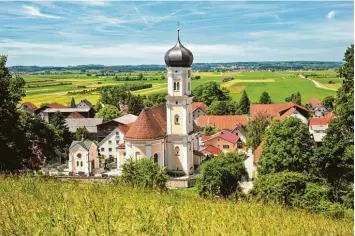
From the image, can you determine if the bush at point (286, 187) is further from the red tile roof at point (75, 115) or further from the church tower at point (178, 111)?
the red tile roof at point (75, 115)

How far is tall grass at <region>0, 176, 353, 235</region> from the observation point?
5863 millimetres

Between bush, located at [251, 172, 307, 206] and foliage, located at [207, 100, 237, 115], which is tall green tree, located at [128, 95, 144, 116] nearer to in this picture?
foliage, located at [207, 100, 237, 115]

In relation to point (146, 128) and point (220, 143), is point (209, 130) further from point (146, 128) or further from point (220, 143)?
point (146, 128)

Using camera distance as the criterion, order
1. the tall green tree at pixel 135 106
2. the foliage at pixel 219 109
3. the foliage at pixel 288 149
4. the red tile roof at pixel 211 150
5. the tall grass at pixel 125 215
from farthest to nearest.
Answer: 1. the tall green tree at pixel 135 106
2. the foliage at pixel 219 109
3. the red tile roof at pixel 211 150
4. the foliage at pixel 288 149
5. the tall grass at pixel 125 215

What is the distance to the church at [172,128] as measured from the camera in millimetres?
38219

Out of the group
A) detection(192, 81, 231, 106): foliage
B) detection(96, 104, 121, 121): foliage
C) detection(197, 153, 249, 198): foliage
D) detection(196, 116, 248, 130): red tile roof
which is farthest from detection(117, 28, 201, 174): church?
detection(192, 81, 231, 106): foliage

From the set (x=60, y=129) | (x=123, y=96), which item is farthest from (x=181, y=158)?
(x=123, y=96)

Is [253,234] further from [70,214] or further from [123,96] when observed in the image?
[123,96]

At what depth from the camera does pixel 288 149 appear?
25547mm

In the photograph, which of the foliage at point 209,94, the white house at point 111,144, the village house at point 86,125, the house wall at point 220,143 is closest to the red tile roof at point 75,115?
the village house at point 86,125

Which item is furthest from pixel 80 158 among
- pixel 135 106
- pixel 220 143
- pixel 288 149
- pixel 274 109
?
pixel 135 106

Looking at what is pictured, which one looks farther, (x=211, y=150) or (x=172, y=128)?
(x=211, y=150)

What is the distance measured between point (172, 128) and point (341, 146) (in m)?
20.1

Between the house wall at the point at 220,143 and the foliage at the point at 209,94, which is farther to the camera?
the foliage at the point at 209,94
